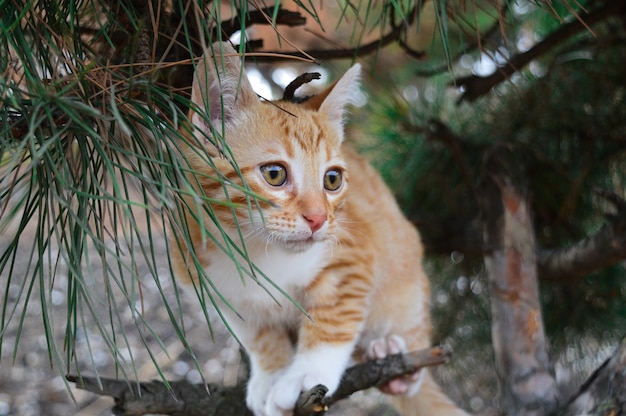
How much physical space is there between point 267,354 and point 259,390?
89 mm

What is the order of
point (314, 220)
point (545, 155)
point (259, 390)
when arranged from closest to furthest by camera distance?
A: point (314, 220) < point (259, 390) < point (545, 155)

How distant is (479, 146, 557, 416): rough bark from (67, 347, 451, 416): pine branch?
28 centimetres

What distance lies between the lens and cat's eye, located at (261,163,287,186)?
1.17 meters

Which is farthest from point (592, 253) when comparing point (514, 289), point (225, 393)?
point (225, 393)

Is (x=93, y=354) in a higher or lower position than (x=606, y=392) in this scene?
lower

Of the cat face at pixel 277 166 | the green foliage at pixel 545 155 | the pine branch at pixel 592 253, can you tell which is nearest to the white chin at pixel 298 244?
the cat face at pixel 277 166

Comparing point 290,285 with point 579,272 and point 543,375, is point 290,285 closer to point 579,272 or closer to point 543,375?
point 543,375

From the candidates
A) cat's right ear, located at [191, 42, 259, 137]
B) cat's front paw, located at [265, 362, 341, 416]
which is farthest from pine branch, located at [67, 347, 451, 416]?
cat's right ear, located at [191, 42, 259, 137]

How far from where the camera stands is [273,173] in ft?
3.86

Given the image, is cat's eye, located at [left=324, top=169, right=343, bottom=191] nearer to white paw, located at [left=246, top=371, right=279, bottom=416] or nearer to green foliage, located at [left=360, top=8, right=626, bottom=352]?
white paw, located at [left=246, top=371, right=279, bottom=416]

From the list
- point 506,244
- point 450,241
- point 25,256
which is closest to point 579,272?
point 506,244

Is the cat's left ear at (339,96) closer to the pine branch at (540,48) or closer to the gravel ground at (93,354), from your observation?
the pine branch at (540,48)

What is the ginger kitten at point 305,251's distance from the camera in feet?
3.78

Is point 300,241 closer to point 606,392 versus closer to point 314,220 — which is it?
point 314,220
